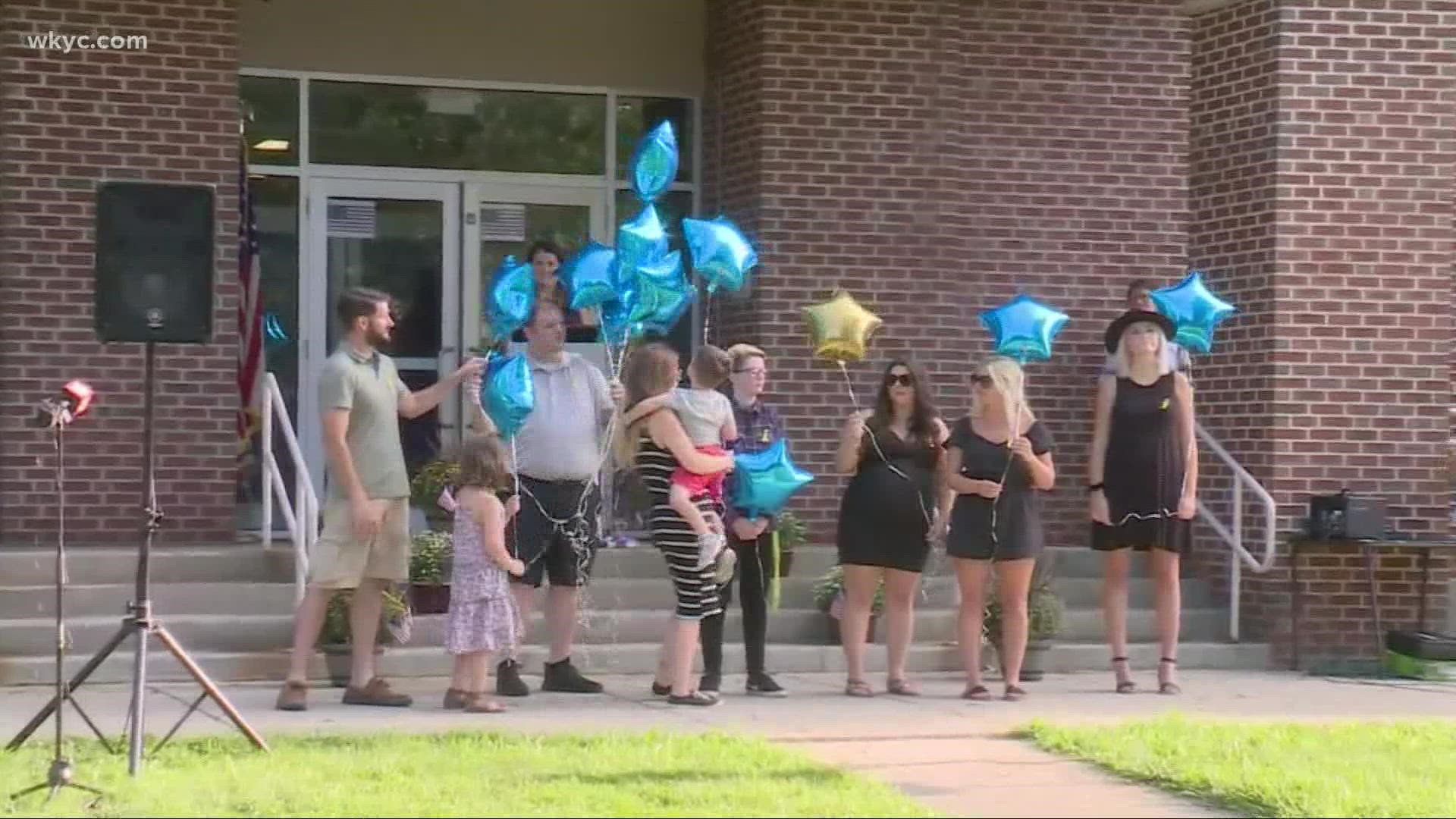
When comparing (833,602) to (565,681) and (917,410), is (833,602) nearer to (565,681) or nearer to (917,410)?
(917,410)

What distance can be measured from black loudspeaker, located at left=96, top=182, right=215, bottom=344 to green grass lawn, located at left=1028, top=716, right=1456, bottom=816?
381cm

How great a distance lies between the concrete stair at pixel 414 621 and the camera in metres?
10.5

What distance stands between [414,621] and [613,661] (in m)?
1.03

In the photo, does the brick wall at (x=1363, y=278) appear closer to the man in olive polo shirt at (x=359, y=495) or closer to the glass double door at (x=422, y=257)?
the glass double door at (x=422, y=257)

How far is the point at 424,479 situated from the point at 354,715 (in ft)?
10.3

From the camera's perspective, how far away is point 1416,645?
11.8 m

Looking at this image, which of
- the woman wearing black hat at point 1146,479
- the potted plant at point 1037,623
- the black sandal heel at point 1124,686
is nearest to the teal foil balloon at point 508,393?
the potted plant at point 1037,623

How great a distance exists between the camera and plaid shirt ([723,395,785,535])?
1023cm

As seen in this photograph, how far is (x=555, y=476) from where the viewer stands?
9953 mm

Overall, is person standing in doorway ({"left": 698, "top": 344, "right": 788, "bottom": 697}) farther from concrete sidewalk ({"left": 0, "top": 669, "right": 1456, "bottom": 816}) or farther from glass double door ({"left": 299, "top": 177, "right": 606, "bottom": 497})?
glass double door ({"left": 299, "top": 177, "right": 606, "bottom": 497})

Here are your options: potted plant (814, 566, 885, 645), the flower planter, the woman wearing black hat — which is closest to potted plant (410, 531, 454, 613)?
the flower planter

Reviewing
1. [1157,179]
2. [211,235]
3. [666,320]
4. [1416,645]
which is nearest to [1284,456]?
[1416,645]

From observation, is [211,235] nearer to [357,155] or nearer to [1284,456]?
[357,155]

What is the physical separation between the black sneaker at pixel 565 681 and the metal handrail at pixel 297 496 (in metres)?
1.31
